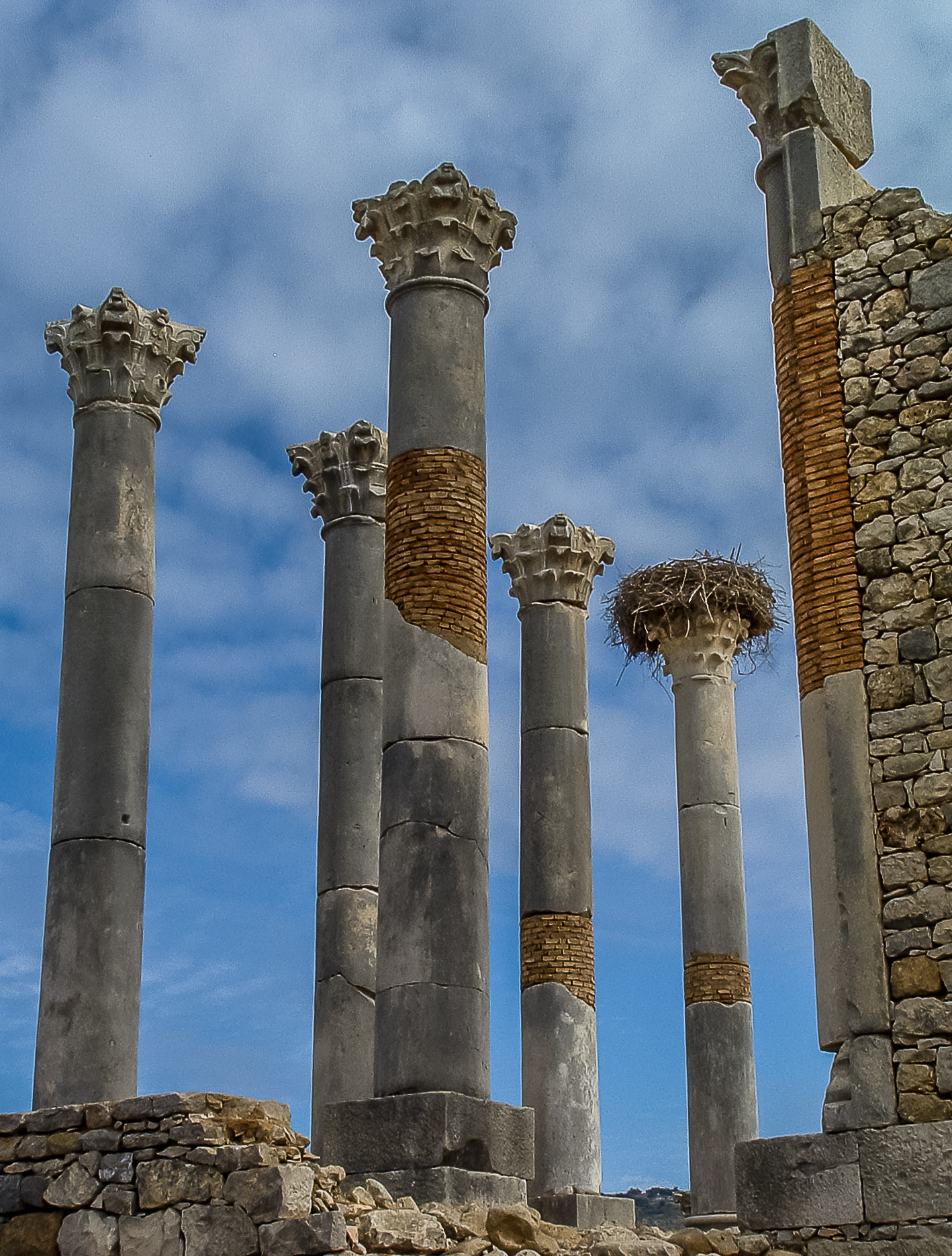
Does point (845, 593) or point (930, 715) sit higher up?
point (845, 593)

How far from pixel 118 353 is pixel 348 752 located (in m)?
5.47

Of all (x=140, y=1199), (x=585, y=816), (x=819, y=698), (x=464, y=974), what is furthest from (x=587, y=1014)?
(x=140, y=1199)

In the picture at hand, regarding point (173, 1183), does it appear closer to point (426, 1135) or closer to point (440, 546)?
point (426, 1135)

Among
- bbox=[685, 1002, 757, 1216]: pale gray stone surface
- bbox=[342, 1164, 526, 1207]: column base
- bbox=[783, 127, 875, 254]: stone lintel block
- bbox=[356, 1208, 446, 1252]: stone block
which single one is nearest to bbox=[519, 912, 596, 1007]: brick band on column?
bbox=[685, 1002, 757, 1216]: pale gray stone surface

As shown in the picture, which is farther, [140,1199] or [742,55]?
[742,55]

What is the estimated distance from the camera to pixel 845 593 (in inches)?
525

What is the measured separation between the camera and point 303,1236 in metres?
10.7

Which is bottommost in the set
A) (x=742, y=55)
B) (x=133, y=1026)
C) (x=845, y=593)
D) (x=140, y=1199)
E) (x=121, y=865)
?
(x=140, y=1199)

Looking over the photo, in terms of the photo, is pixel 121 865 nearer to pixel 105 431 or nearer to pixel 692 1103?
pixel 105 431

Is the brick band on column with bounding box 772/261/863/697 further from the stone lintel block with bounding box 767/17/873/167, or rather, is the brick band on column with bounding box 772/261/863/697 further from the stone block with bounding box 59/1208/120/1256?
the stone block with bounding box 59/1208/120/1256

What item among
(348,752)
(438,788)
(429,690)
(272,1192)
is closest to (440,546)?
(429,690)

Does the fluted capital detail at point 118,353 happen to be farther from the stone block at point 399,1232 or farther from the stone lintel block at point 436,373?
the stone block at point 399,1232

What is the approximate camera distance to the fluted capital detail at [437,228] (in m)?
16.3

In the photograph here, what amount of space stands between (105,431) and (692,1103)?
37.6 feet
